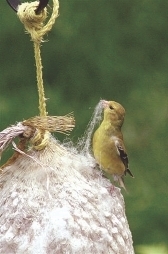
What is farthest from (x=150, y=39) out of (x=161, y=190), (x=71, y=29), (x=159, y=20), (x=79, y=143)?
(x=79, y=143)

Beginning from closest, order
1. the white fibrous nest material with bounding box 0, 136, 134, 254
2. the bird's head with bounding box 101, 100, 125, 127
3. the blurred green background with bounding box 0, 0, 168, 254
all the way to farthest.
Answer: the white fibrous nest material with bounding box 0, 136, 134, 254 < the bird's head with bounding box 101, 100, 125, 127 < the blurred green background with bounding box 0, 0, 168, 254

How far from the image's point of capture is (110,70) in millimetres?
3576

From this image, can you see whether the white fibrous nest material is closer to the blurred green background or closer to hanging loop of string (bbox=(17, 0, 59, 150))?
hanging loop of string (bbox=(17, 0, 59, 150))

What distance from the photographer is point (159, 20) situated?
3.74m

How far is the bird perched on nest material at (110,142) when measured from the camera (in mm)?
1567

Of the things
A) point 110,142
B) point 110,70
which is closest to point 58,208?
point 110,142

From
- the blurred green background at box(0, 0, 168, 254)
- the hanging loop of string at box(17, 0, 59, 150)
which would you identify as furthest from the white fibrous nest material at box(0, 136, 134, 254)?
the blurred green background at box(0, 0, 168, 254)

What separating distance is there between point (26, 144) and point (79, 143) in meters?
0.13

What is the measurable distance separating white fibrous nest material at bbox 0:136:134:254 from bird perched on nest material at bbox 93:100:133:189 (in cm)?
3

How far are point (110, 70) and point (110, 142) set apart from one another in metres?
2.02

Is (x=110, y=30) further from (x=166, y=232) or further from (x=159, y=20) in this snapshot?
(x=166, y=232)

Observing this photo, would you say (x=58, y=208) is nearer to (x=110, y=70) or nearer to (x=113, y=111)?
(x=113, y=111)

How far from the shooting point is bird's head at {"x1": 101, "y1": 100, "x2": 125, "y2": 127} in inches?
61.6

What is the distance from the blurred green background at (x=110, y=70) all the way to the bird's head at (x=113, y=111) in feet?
Result: 5.77
